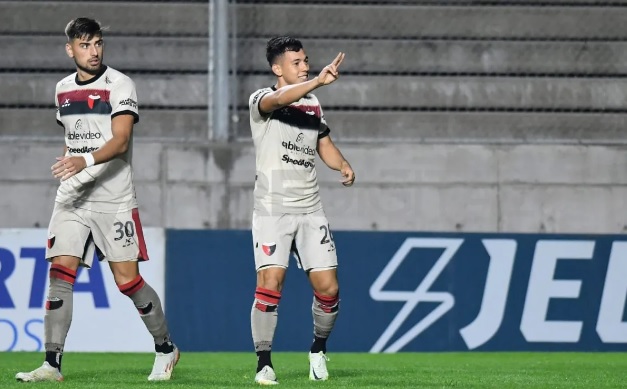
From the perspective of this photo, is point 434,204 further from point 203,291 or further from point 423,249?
point 203,291

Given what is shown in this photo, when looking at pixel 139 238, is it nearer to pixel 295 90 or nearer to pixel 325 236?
pixel 325 236

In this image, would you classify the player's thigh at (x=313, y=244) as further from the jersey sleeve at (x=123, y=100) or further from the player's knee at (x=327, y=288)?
the jersey sleeve at (x=123, y=100)

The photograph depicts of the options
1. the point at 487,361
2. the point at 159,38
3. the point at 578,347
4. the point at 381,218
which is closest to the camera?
the point at 487,361

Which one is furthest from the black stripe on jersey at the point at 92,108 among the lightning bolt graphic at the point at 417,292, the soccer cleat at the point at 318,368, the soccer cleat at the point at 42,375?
the lightning bolt graphic at the point at 417,292

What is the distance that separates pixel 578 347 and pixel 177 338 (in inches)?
125

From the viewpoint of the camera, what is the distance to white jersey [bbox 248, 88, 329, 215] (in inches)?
278

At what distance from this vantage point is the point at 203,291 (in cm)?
1095

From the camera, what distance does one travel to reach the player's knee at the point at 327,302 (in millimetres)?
7195

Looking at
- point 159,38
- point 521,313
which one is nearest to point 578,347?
point 521,313

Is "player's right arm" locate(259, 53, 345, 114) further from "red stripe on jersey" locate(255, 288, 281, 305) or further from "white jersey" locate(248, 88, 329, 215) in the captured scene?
"red stripe on jersey" locate(255, 288, 281, 305)

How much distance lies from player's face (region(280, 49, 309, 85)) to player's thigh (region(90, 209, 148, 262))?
43.8 inches

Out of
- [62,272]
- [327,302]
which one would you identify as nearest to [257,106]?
[327,302]

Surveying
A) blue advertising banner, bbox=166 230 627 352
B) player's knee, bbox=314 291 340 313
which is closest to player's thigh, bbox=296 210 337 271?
player's knee, bbox=314 291 340 313

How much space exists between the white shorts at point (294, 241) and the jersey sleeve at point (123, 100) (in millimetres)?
839
